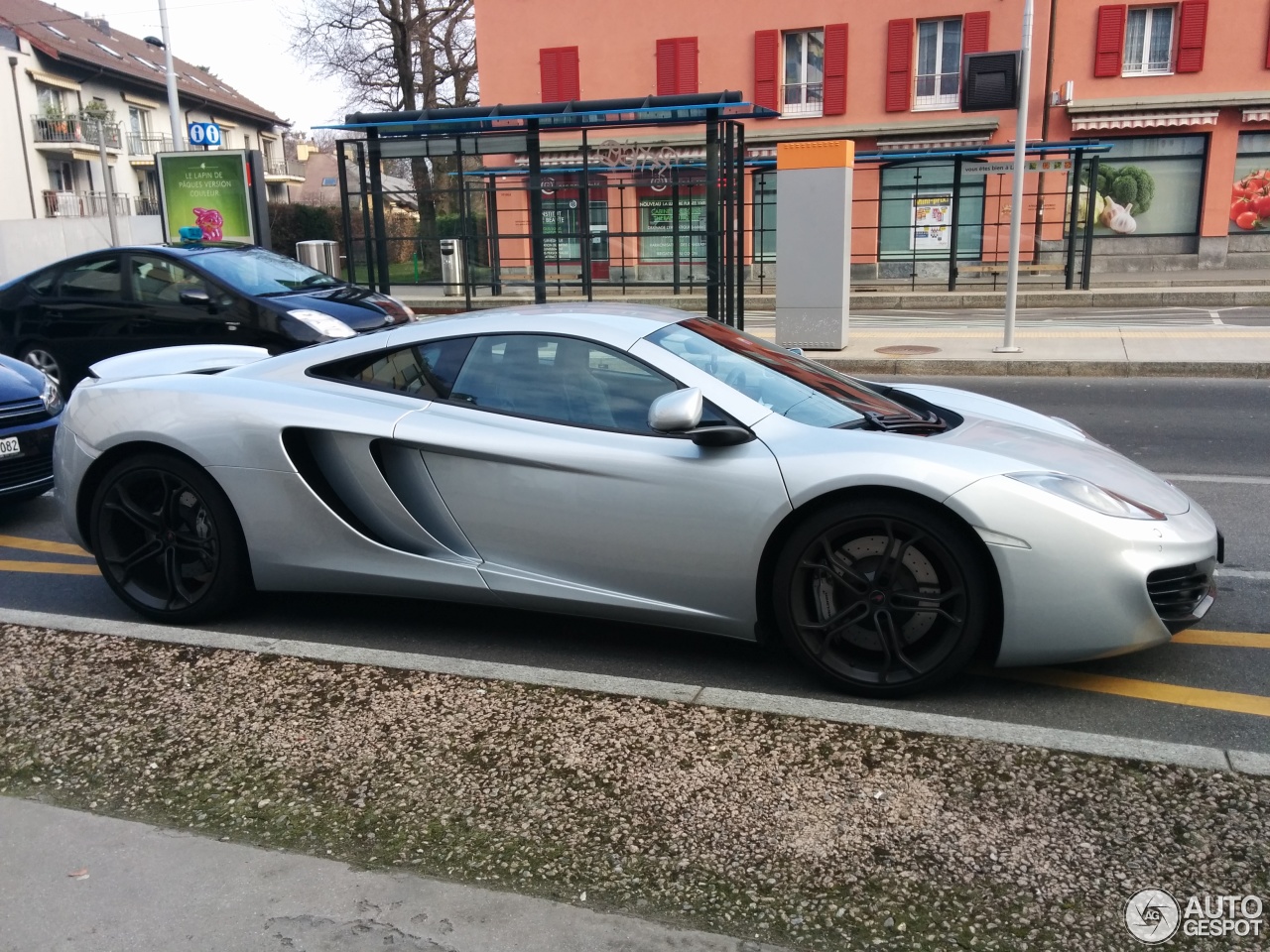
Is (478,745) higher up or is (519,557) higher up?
(519,557)

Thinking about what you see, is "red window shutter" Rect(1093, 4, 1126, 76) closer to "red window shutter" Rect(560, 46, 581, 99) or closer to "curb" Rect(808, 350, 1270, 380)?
"red window shutter" Rect(560, 46, 581, 99)

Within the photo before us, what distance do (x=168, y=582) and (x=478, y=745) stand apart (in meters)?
1.91

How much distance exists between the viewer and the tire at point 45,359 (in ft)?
33.0

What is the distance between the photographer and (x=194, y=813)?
9.81ft

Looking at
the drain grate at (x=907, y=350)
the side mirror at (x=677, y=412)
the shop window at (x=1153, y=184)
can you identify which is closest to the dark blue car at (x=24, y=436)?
the side mirror at (x=677, y=412)

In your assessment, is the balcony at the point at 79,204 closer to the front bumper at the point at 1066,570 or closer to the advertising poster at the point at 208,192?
the advertising poster at the point at 208,192

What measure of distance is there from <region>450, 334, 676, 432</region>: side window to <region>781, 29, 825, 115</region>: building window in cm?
2628

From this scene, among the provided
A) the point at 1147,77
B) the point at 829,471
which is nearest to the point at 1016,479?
the point at 829,471

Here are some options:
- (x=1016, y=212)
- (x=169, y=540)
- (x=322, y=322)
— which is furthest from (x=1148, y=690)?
(x=1016, y=212)

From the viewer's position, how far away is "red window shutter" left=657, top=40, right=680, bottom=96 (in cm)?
2889

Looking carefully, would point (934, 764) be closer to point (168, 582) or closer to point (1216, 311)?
point (168, 582)

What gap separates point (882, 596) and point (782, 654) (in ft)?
2.19

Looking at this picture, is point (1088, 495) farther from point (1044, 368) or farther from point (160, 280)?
point (1044, 368)

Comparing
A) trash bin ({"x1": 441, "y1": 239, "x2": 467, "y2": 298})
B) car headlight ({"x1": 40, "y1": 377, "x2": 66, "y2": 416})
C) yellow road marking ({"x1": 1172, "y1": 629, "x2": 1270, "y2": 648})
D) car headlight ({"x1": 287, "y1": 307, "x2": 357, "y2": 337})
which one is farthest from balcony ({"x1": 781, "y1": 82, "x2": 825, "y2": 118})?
yellow road marking ({"x1": 1172, "y1": 629, "x2": 1270, "y2": 648})
